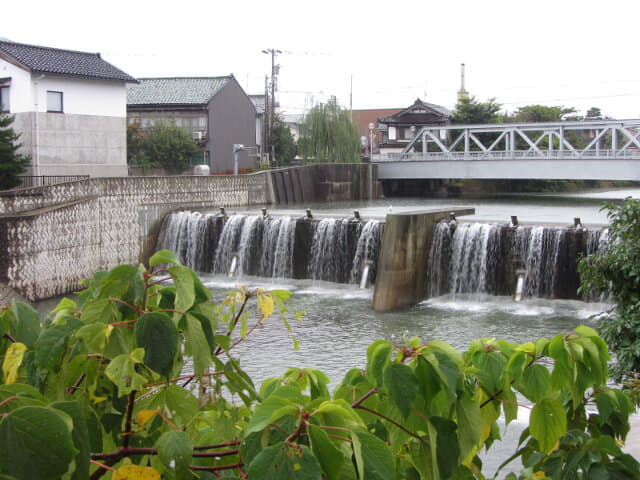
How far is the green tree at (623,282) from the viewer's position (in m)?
7.45

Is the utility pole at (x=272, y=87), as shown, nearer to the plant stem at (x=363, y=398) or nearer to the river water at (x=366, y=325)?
the river water at (x=366, y=325)

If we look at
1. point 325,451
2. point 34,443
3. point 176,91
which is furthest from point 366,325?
point 176,91

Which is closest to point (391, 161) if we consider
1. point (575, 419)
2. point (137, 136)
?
point (137, 136)

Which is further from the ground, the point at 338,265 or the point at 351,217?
the point at 351,217

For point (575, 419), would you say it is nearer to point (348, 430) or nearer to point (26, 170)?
point (348, 430)

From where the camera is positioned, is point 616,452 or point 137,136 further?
point 137,136

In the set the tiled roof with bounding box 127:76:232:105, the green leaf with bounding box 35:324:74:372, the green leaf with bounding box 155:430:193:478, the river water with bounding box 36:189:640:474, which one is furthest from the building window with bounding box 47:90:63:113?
the green leaf with bounding box 155:430:193:478

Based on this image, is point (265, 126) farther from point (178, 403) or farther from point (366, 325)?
point (178, 403)

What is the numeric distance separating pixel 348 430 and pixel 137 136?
1598 inches

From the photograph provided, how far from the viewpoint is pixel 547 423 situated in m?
1.90

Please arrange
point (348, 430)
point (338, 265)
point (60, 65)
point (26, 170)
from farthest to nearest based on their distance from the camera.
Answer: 1. point (60, 65)
2. point (26, 170)
3. point (338, 265)
4. point (348, 430)

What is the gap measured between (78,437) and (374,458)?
1.77ft

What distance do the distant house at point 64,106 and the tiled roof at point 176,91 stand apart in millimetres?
13248

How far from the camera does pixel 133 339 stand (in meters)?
1.56
